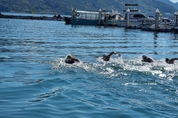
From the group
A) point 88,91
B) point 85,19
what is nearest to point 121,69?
point 88,91

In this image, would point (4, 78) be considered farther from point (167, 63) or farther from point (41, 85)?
point (167, 63)

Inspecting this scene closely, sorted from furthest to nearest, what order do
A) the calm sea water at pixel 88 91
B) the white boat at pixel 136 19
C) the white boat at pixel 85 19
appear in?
the white boat at pixel 85 19, the white boat at pixel 136 19, the calm sea water at pixel 88 91

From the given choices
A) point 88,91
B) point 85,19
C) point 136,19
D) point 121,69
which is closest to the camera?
point 88,91

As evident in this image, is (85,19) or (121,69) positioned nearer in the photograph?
(121,69)

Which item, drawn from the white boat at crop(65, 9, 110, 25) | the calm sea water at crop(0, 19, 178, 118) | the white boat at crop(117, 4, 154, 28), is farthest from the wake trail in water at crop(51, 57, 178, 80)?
the white boat at crop(65, 9, 110, 25)

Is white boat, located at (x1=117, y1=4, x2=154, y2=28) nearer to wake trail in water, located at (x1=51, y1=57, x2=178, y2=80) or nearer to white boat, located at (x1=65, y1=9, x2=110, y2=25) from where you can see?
white boat, located at (x1=65, y1=9, x2=110, y2=25)

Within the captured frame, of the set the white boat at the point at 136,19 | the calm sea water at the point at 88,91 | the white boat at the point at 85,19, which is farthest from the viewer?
the white boat at the point at 85,19

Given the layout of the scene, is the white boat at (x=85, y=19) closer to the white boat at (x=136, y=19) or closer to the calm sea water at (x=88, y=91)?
the white boat at (x=136, y=19)

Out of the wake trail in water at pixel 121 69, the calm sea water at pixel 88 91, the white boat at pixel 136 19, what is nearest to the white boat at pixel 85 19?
the white boat at pixel 136 19

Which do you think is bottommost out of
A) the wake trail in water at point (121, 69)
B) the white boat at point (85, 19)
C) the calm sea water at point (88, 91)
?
the calm sea water at point (88, 91)

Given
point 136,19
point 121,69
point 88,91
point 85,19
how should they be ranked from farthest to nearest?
point 85,19, point 136,19, point 121,69, point 88,91

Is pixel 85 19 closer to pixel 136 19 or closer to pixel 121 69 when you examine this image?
pixel 136 19

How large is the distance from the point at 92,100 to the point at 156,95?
2.91m

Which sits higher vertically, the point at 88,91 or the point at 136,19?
the point at 136,19
